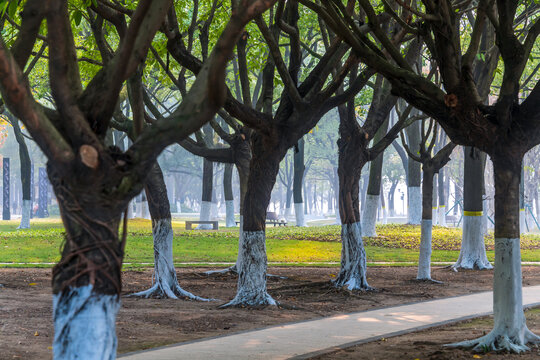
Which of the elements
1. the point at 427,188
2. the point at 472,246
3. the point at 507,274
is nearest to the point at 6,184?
the point at 472,246

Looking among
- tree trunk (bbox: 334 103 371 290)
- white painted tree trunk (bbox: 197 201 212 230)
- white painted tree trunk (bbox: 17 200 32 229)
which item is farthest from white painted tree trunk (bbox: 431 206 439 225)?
tree trunk (bbox: 334 103 371 290)

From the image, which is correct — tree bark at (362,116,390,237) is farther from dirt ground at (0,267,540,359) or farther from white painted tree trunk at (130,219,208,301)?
white painted tree trunk at (130,219,208,301)

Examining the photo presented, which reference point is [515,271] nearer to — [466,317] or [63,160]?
[466,317]

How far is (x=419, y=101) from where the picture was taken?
9125 mm

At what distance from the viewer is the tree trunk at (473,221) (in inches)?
760

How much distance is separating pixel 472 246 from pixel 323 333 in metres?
10.7

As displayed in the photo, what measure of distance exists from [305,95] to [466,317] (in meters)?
4.54

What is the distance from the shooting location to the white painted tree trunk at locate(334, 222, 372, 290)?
14.9 m

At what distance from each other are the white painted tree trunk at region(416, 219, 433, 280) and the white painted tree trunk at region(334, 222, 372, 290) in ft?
5.63

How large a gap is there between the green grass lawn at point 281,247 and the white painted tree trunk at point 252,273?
30.4 feet

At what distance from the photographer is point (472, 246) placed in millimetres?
19500

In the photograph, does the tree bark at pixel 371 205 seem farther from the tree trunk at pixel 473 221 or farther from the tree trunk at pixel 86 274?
the tree trunk at pixel 86 274

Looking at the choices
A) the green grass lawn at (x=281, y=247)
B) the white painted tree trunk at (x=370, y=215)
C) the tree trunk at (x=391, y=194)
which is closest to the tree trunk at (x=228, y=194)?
the green grass lawn at (x=281, y=247)

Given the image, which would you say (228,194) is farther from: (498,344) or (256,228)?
(498,344)
